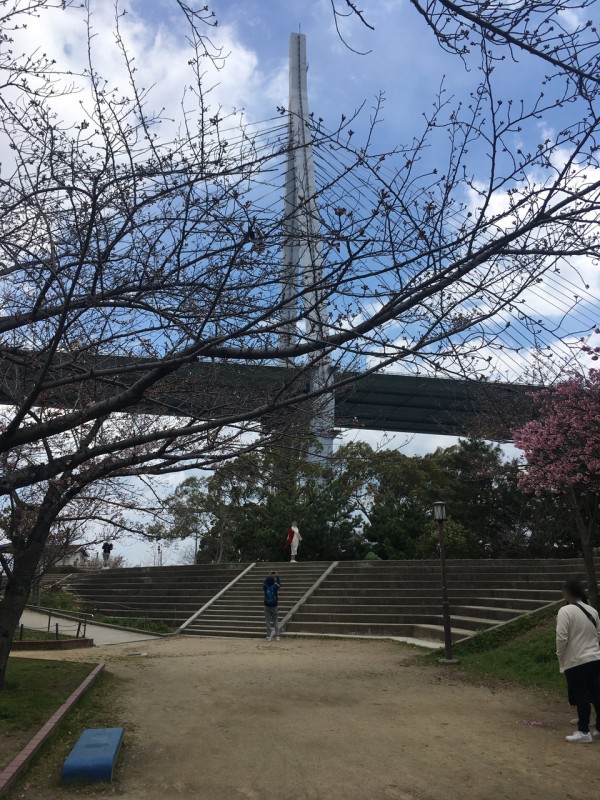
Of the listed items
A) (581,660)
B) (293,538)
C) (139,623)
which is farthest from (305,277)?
(293,538)

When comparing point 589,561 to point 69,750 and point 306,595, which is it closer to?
point 69,750

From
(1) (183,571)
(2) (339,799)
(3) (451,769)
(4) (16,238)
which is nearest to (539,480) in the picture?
(3) (451,769)

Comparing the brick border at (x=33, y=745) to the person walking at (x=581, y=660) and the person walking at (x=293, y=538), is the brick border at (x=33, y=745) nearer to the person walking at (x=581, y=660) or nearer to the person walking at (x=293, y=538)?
the person walking at (x=581, y=660)

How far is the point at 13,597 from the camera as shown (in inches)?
320

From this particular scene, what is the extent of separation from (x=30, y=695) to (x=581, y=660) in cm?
602

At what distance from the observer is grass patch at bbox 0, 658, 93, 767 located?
19.3 feet

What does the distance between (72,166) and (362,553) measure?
80.4ft

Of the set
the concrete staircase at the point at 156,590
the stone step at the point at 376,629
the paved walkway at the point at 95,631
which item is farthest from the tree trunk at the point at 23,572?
the concrete staircase at the point at 156,590

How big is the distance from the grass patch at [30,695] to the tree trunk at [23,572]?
47 centimetres

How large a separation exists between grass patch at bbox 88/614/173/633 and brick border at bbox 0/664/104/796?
1131 centimetres

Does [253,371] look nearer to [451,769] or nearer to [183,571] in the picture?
[451,769]

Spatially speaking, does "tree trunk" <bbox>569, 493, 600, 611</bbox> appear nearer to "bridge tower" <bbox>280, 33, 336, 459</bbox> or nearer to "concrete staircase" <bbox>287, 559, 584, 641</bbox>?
"concrete staircase" <bbox>287, 559, 584, 641</bbox>

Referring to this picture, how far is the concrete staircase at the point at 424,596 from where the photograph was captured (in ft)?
48.4

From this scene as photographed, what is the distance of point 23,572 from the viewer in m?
8.20
